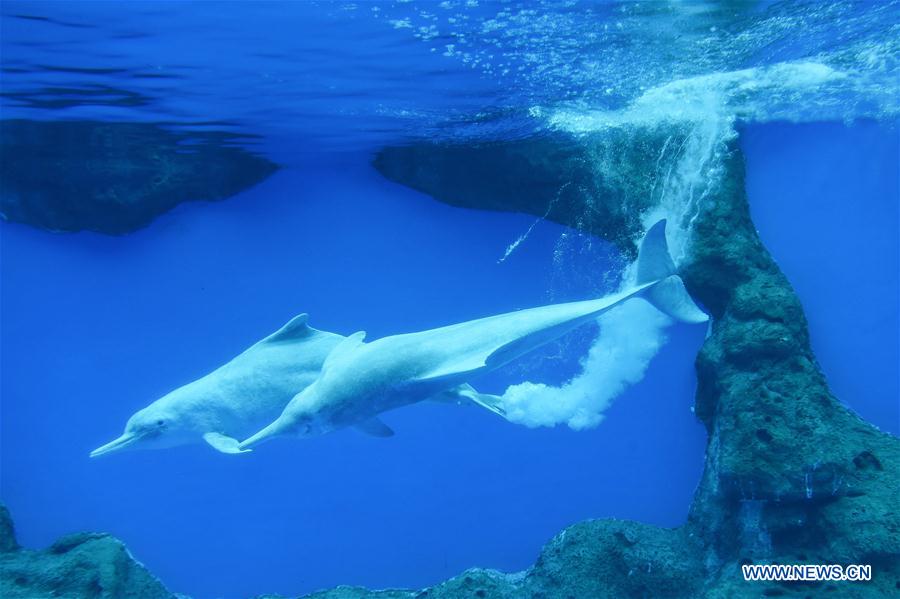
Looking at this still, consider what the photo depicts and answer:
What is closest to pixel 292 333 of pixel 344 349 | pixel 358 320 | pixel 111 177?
pixel 344 349

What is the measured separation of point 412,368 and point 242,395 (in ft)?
9.63

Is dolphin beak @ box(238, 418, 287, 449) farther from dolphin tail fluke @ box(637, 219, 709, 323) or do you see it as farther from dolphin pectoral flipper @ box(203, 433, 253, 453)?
dolphin tail fluke @ box(637, 219, 709, 323)

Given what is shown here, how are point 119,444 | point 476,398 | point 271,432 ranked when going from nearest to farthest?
point 271,432 < point 476,398 < point 119,444

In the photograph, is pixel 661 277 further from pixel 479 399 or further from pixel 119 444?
pixel 119 444

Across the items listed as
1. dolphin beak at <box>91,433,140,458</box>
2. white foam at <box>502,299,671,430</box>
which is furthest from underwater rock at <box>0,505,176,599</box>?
white foam at <box>502,299,671,430</box>

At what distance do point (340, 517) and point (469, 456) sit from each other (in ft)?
8.39

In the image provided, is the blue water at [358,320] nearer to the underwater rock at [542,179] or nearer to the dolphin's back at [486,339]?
the underwater rock at [542,179]

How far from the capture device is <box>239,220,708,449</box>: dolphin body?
5887mm

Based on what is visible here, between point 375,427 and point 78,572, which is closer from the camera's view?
point 375,427

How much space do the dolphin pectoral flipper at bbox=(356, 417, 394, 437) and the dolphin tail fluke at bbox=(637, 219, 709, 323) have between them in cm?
374

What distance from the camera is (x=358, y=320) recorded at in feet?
37.3

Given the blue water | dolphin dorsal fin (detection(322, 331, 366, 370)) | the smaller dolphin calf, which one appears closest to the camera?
dolphin dorsal fin (detection(322, 331, 366, 370))

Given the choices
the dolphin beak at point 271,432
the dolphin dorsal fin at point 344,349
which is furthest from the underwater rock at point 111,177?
the dolphin beak at point 271,432

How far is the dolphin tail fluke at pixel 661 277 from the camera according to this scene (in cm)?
750
